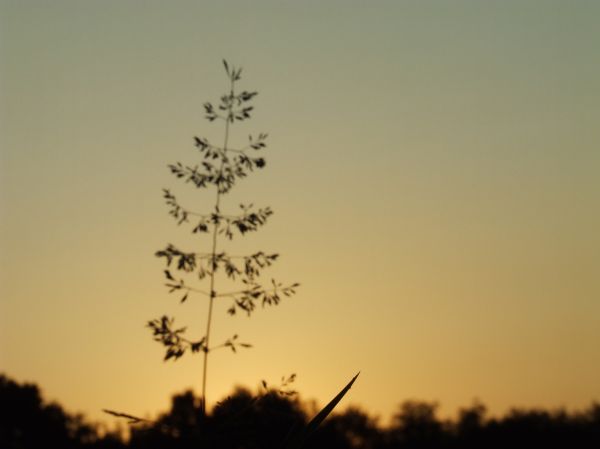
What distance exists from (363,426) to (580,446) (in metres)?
22.9

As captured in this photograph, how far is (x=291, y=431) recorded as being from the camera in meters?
4.05

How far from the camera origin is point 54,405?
62.2 metres

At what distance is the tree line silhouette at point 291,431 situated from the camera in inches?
146

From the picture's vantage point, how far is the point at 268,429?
4.48 meters

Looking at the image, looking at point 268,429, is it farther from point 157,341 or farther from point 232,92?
point 232,92

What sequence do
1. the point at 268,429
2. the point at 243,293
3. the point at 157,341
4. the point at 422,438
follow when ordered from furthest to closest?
1. the point at 422,438
2. the point at 243,293
3. the point at 157,341
4. the point at 268,429

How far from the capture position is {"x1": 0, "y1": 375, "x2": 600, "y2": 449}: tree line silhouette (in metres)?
3.71

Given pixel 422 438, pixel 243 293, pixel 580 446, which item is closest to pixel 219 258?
pixel 243 293

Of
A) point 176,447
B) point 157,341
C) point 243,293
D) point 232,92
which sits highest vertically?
point 232,92

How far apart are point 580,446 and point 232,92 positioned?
2934 inches

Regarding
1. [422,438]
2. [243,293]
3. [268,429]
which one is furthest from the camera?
[422,438]

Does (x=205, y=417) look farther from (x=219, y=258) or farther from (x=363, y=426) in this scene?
(x=363, y=426)

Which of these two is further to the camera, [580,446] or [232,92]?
[580,446]

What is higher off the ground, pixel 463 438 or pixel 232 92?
pixel 463 438
